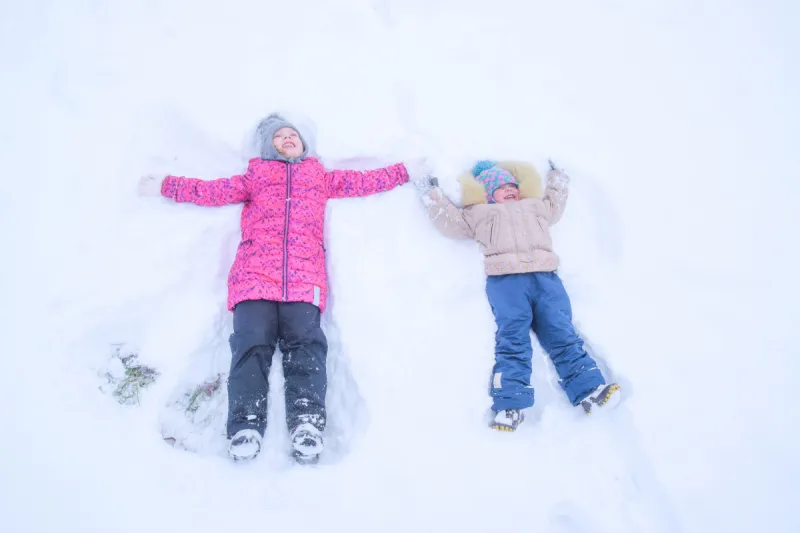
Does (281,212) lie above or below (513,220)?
above

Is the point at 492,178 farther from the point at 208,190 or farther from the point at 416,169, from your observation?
the point at 208,190

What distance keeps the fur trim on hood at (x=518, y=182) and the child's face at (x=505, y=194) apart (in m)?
0.07

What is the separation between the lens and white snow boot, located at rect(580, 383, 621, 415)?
2227 mm

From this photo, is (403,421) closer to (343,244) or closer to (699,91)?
(343,244)

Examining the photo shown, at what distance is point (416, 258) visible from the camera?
2729 millimetres

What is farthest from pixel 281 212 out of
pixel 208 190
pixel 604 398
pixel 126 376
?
pixel 604 398

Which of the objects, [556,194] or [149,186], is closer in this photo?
[149,186]

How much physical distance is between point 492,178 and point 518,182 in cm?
22

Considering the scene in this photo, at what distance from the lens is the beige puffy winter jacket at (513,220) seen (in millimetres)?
2637

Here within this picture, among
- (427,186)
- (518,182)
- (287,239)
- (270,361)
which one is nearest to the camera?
(270,361)

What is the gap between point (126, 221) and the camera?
2635 mm

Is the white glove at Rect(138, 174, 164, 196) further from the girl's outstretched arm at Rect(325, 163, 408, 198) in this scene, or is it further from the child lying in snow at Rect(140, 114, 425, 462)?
the girl's outstretched arm at Rect(325, 163, 408, 198)

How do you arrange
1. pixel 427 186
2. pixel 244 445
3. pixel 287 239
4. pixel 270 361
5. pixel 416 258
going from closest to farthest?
pixel 244 445, pixel 270 361, pixel 287 239, pixel 416 258, pixel 427 186

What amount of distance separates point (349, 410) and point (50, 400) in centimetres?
144
